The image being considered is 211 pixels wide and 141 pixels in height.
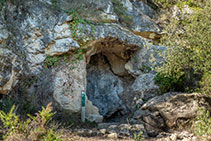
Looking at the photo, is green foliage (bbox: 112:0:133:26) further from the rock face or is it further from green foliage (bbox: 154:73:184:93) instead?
green foliage (bbox: 154:73:184:93)

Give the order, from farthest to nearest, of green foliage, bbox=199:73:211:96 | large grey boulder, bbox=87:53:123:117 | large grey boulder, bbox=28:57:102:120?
large grey boulder, bbox=87:53:123:117
green foliage, bbox=199:73:211:96
large grey boulder, bbox=28:57:102:120

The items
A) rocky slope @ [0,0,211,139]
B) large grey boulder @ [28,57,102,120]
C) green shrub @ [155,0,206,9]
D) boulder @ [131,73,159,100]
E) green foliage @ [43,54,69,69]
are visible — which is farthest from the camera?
green shrub @ [155,0,206,9]

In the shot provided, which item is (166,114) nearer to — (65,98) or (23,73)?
(65,98)

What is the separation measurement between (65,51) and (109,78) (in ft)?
12.1

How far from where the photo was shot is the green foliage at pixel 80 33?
7.73m

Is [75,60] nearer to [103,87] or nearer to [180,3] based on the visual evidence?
[103,87]

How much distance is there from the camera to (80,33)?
778 cm

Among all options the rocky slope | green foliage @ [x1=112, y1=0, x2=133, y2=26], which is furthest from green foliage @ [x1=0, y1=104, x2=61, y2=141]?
green foliage @ [x1=112, y1=0, x2=133, y2=26]

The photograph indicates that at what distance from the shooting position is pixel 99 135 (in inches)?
219

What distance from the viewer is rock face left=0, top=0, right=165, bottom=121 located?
6.52m

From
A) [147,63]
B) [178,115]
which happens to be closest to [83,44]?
[147,63]

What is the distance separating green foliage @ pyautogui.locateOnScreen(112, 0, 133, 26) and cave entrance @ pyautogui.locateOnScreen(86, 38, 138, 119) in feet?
4.73

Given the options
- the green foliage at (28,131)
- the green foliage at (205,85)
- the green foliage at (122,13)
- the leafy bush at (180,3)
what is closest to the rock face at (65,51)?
the green foliage at (122,13)

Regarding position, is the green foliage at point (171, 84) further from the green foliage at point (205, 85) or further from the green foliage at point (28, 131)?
the green foliage at point (28, 131)
